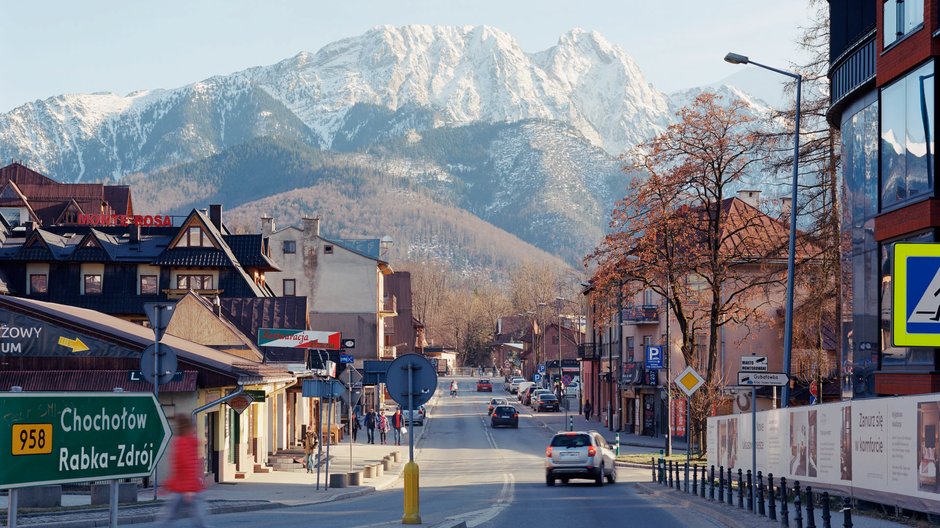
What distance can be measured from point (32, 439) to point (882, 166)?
2281cm

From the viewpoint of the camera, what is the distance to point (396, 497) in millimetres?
31281

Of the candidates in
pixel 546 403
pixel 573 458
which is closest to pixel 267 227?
pixel 546 403

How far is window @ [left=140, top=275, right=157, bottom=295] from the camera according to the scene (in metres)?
65.9

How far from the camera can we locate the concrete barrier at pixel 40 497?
22953 millimetres

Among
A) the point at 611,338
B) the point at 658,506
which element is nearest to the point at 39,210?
the point at 611,338

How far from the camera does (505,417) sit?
75375mm

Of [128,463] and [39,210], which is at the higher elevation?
[39,210]

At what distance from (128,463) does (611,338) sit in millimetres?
66242

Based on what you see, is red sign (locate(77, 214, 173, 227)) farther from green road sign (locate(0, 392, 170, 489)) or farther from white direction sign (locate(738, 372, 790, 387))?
green road sign (locate(0, 392, 170, 489))

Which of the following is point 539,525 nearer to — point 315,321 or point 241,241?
point 241,241

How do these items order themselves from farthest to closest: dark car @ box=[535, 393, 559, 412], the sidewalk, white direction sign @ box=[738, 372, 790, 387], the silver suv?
dark car @ box=[535, 393, 559, 412], the silver suv, white direction sign @ box=[738, 372, 790, 387], the sidewalk

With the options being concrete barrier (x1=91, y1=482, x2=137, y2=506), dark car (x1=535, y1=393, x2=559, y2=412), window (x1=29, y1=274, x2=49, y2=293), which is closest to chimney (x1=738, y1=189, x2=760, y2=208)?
dark car (x1=535, y1=393, x2=559, y2=412)

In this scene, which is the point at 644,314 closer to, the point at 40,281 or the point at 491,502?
the point at 40,281

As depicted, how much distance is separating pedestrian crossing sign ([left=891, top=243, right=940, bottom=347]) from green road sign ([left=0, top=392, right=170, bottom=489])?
745 centimetres
